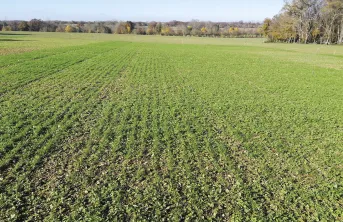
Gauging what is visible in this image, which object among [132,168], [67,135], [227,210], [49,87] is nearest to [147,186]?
[132,168]

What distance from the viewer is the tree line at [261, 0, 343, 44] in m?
93.2

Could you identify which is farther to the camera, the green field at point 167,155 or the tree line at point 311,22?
the tree line at point 311,22

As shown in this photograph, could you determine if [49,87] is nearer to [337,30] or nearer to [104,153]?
[104,153]

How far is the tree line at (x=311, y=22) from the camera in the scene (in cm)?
9322

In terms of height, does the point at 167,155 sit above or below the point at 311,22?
below

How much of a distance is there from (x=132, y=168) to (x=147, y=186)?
1.15 meters

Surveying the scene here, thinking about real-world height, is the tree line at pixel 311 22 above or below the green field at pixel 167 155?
above

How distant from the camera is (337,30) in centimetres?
10025

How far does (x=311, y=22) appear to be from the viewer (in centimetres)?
10169

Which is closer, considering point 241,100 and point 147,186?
point 147,186

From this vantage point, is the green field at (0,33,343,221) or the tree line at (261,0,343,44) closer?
the green field at (0,33,343,221)

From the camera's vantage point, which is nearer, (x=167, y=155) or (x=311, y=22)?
(x=167, y=155)

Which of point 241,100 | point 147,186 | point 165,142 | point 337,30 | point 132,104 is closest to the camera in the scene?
point 147,186

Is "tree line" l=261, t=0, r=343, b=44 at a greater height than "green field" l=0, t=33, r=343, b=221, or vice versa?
"tree line" l=261, t=0, r=343, b=44
